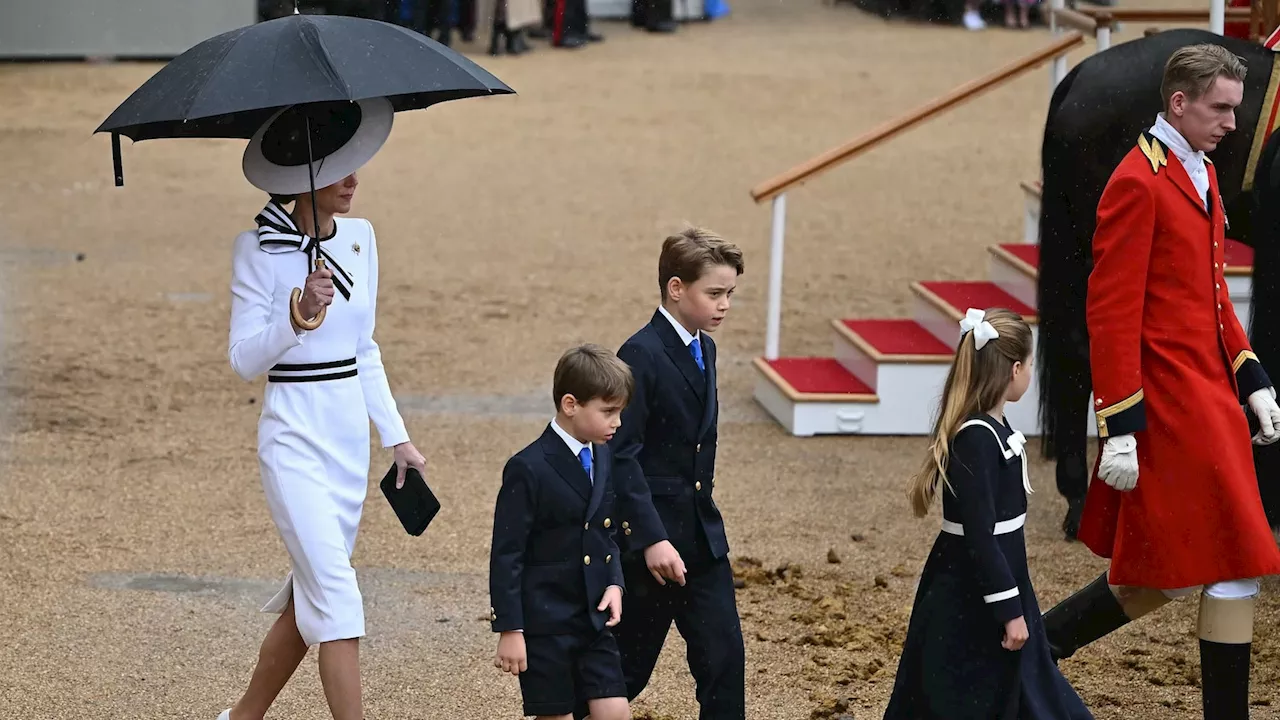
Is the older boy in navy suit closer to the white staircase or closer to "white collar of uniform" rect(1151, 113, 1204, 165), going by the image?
"white collar of uniform" rect(1151, 113, 1204, 165)

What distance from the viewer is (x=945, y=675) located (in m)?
3.71

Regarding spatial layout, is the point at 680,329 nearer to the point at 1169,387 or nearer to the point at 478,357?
the point at 1169,387

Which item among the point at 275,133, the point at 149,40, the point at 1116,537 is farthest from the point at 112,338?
the point at 149,40

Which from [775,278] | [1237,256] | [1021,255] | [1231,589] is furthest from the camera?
[1021,255]

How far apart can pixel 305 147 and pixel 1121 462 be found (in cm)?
197

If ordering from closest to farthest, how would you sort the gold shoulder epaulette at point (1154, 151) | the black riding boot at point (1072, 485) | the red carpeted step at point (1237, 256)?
the gold shoulder epaulette at point (1154, 151) → the black riding boot at point (1072, 485) → the red carpeted step at point (1237, 256)

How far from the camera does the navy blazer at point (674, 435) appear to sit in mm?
3902

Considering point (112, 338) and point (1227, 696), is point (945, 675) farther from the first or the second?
point (112, 338)

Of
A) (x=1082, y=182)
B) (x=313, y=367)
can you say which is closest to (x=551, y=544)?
(x=313, y=367)

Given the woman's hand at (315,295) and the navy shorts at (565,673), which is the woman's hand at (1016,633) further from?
the woman's hand at (315,295)

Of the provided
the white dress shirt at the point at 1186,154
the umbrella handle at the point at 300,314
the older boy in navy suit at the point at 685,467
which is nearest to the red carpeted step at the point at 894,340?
the white dress shirt at the point at 1186,154

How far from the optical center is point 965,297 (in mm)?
7734

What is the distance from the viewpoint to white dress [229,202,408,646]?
3832mm

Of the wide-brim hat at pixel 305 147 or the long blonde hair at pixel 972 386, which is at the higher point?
the wide-brim hat at pixel 305 147
